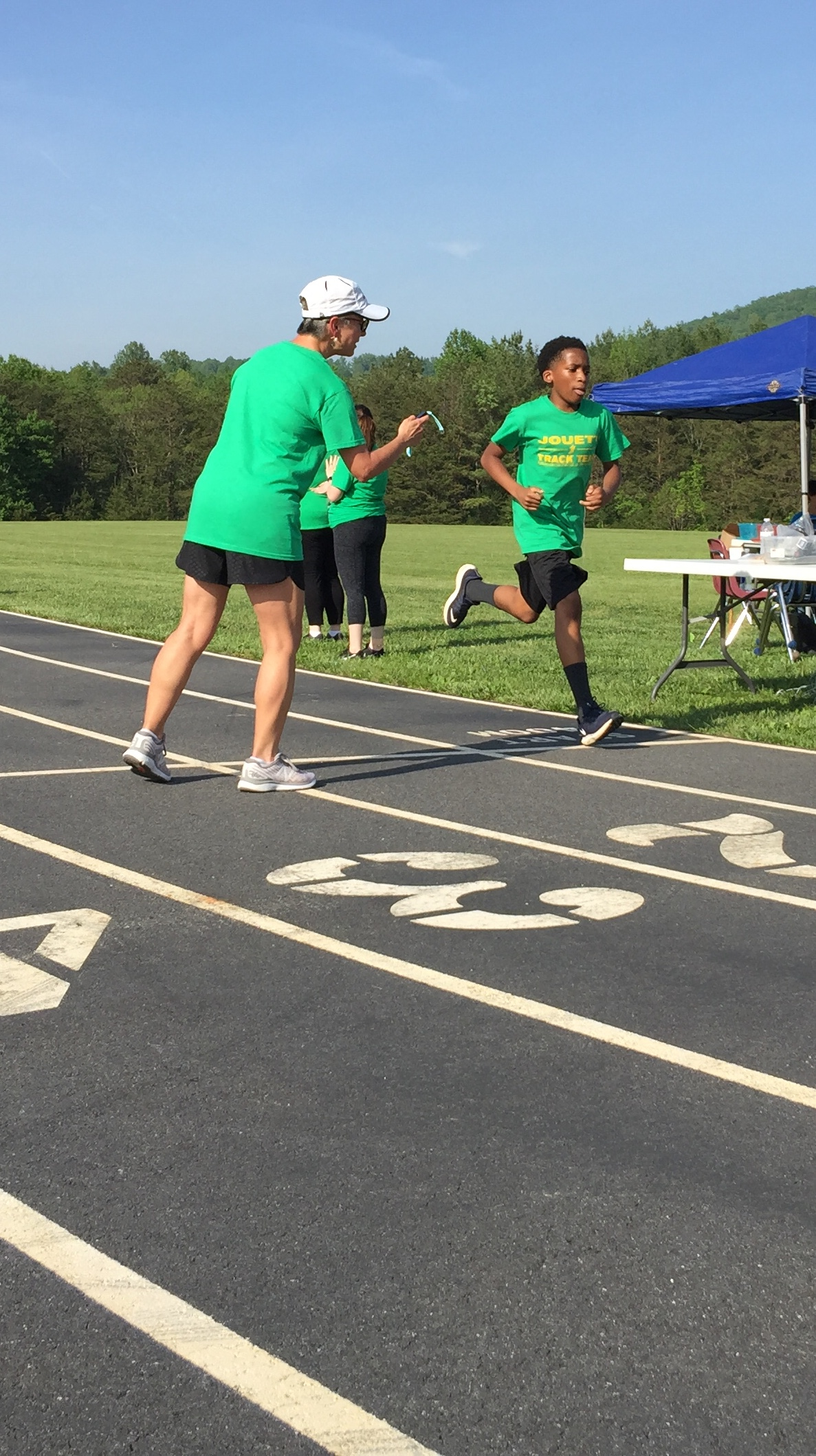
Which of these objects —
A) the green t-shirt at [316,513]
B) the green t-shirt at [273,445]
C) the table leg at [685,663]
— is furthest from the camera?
the green t-shirt at [316,513]

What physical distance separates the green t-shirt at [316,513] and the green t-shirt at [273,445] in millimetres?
5574

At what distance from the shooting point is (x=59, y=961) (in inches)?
177

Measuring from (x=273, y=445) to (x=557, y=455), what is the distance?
2.27 meters

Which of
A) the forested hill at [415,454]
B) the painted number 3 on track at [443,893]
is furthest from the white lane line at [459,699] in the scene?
the forested hill at [415,454]

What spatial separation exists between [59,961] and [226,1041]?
87 cm

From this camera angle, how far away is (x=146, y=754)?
7.17 m

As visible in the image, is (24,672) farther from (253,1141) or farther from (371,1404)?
(371,1404)

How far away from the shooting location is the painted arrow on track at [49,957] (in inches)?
163

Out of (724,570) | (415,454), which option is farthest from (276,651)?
(415,454)

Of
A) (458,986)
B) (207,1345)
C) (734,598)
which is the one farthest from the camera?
(734,598)

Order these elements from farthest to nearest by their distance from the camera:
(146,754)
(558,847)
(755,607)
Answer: (755,607) < (146,754) < (558,847)

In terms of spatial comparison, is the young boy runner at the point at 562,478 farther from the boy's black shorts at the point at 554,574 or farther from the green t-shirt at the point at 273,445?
the green t-shirt at the point at 273,445

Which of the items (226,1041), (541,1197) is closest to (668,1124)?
(541,1197)

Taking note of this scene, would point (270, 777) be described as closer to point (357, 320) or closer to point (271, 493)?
point (271, 493)
